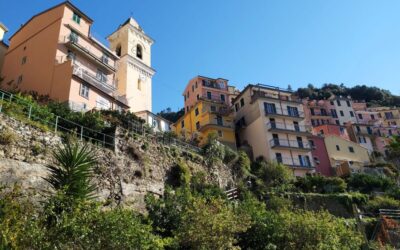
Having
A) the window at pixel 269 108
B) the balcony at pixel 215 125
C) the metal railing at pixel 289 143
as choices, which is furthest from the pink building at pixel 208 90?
Answer: the metal railing at pixel 289 143

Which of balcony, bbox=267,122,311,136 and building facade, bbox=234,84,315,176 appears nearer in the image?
building facade, bbox=234,84,315,176

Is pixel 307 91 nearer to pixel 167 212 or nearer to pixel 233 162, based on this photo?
pixel 233 162

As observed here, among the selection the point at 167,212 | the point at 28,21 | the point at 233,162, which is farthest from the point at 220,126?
the point at 167,212

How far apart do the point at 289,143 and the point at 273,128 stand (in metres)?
2.69

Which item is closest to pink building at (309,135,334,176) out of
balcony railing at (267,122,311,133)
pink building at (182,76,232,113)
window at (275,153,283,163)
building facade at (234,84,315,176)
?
building facade at (234,84,315,176)

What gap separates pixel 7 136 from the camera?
1547 centimetres

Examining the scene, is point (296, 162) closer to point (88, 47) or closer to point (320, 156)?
point (320, 156)

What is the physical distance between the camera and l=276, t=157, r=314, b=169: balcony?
41562 millimetres

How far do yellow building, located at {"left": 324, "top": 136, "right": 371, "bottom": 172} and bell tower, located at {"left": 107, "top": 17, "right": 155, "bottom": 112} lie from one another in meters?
26.2

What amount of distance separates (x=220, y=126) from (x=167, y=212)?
1086 inches

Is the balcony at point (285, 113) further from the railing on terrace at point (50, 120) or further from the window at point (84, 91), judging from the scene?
the railing on terrace at point (50, 120)

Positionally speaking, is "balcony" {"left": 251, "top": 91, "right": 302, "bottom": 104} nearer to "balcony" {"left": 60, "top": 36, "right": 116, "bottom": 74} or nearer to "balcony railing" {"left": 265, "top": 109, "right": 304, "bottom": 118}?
"balcony railing" {"left": 265, "top": 109, "right": 304, "bottom": 118}

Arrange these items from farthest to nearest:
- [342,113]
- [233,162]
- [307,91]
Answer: [307,91]
[342,113]
[233,162]

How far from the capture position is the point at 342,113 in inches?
2995
